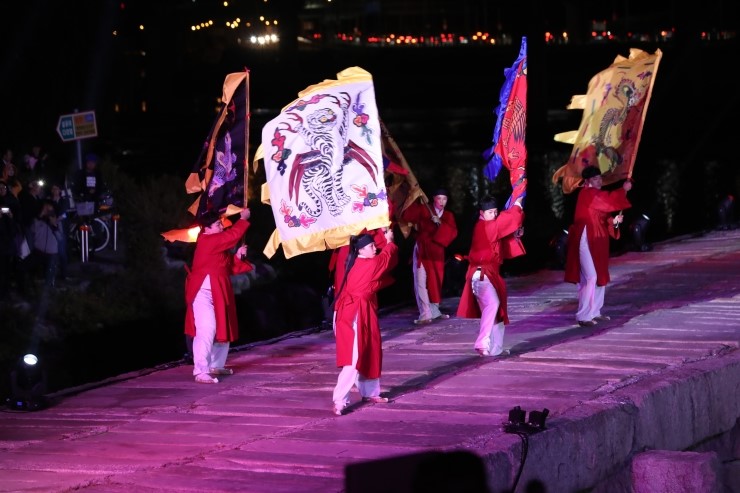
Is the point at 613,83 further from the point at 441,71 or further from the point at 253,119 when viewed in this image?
the point at 441,71

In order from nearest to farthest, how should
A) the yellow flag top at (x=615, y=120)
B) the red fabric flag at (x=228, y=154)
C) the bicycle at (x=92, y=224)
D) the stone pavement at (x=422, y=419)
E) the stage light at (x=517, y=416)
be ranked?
the stone pavement at (x=422, y=419) < the stage light at (x=517, y=416) < the red fabric flag at (x=228, y=154) < the yellow flag top at (x=615, y=120) < the bicycle at (x=92, y=224)

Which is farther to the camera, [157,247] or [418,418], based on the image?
[157,247]

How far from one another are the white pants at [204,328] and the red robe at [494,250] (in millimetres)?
2368

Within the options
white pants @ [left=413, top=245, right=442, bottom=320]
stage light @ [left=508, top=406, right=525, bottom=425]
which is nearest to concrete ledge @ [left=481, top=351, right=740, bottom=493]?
stage light @ [left=508, top=406, right=525, bottom=425]


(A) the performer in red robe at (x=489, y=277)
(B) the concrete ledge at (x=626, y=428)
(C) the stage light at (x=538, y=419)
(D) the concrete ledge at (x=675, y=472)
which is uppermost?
(A) the performer in red robe at (x=489, y=277)

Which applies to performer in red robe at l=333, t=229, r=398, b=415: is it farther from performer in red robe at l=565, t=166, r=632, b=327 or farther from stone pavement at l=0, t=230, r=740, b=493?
performer in red robe at l=565, t=166, r=632, b=327

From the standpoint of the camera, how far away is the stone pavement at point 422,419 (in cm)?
796

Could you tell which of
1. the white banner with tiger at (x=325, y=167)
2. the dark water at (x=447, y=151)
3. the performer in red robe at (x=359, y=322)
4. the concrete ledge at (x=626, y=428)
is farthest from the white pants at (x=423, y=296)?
the performer in red robe at (x=359, y=322)

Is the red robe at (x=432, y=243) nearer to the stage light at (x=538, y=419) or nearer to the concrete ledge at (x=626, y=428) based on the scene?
the concrete ledge at (x=626, y=428)

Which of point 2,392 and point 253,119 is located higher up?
point 253,119

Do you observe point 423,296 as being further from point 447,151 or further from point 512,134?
point 447,151

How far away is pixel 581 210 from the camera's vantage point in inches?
538

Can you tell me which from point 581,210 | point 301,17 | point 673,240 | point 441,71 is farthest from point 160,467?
point 301,17

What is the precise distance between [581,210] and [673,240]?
7277 mm
